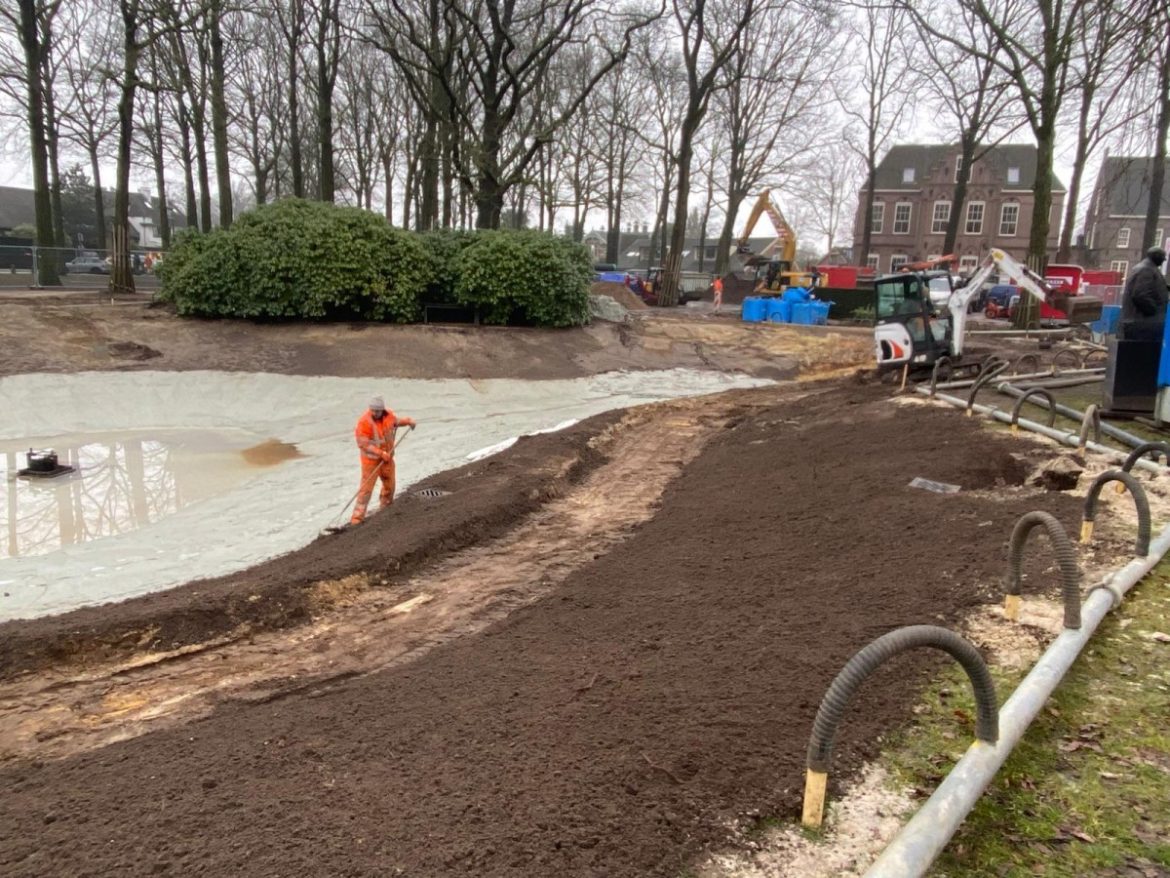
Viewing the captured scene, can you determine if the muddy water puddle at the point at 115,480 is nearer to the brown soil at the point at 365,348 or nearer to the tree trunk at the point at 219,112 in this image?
the brown soil at the point at 365,348

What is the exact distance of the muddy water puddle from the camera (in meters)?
9.48

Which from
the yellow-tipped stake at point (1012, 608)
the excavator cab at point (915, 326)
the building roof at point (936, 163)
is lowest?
the yellow-tipped stake at point (1012, 608)

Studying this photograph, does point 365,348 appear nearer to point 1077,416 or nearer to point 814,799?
point 1077,416

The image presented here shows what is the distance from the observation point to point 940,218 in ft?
209

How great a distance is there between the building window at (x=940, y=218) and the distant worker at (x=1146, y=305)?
59069mm

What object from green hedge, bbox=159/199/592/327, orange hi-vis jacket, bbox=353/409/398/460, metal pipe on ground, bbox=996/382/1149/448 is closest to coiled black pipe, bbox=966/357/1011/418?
metal pipe on ground, bbox=996/382/1149/448

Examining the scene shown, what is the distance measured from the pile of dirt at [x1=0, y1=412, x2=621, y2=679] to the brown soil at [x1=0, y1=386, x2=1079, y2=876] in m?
0.17

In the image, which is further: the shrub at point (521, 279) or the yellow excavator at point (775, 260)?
the yellow excavator at point (775, 260)

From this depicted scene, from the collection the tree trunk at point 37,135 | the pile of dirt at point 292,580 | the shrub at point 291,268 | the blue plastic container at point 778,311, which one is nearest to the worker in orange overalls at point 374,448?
the pile of dirt at point 292,580

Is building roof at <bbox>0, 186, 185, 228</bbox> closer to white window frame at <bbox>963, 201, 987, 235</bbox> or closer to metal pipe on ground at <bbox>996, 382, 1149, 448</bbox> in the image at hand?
white window frame at <bbox>963, 201, 987, 235</bbox>


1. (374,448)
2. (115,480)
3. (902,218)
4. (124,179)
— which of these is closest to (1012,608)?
(374,448)

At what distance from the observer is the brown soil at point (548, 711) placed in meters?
2.98

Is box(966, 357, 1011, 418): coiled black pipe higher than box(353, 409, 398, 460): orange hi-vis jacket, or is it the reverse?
box(966, 357, 1011, 418): coiled black pipe

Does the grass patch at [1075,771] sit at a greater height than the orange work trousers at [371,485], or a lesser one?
greater
